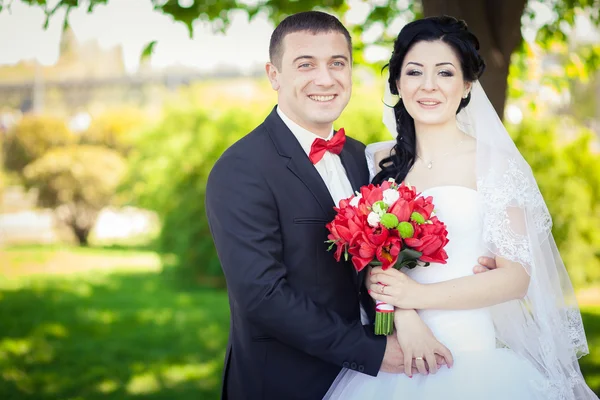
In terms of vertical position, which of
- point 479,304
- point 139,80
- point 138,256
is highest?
point 139,80

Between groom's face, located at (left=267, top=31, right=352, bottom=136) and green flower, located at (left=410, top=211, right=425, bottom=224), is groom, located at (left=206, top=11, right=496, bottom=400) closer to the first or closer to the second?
groom's face, located at (left=267, top=31, right=352, bottom=136)

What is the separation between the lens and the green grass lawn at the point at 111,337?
607 cm

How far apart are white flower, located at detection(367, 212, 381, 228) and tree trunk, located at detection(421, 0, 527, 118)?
246cm

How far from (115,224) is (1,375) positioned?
526 inches

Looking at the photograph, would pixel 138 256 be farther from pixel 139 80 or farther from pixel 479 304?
pixel 139 80

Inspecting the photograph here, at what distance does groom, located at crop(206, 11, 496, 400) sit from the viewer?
263 centimetres

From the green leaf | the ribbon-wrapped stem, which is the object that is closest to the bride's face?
the ribbon-wrapped stem

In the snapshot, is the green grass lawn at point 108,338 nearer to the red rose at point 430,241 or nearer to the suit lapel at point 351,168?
the suit lapel at point 351,168

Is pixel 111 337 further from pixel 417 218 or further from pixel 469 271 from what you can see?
pixel 417 218

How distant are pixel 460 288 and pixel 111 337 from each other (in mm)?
5874

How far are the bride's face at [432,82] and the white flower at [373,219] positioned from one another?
2.53 ft

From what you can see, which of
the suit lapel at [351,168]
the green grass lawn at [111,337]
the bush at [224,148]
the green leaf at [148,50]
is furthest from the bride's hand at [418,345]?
the bush at [224,148]

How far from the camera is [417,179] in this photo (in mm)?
3193

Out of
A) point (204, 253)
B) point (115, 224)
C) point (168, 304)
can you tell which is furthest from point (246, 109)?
point (115, 224)
